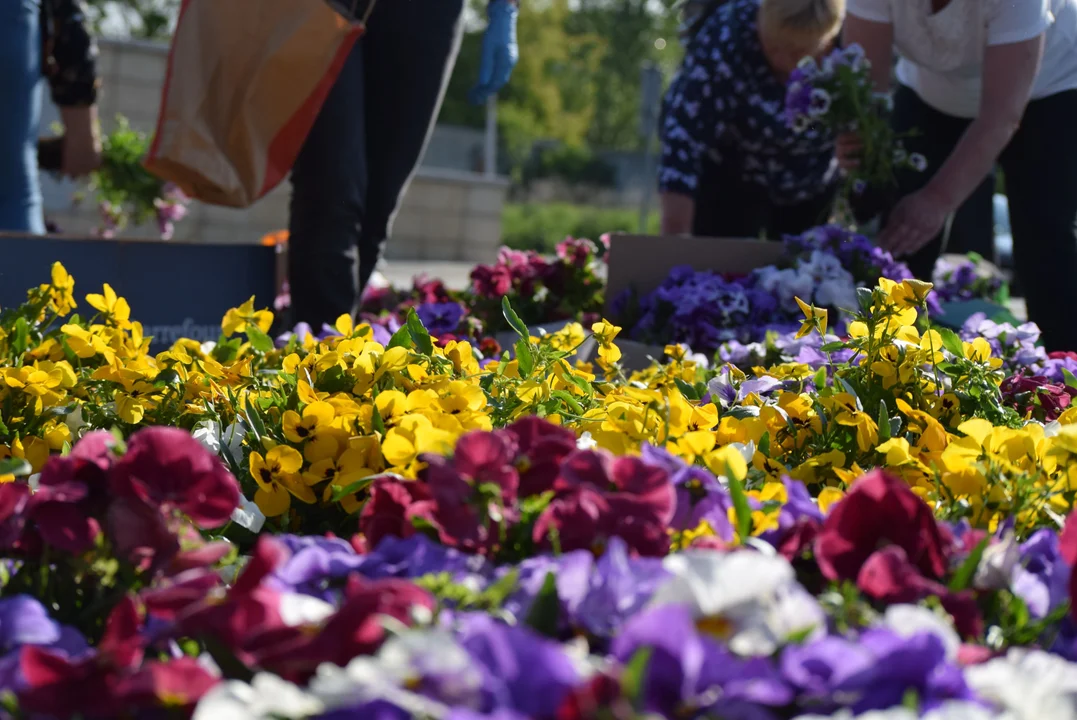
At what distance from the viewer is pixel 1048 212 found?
3113 mm

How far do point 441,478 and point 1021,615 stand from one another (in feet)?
1.49

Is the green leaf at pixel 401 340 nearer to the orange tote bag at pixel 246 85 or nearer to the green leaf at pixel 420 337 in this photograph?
the green leaf at pixel 420 337

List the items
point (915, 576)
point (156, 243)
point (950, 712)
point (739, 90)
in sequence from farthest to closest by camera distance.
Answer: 1. point (739, 90)
2. point (156, 243)
3. point (915, 576)
4. point (950, 712)

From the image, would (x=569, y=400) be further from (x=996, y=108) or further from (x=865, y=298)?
(x=996, y=108)

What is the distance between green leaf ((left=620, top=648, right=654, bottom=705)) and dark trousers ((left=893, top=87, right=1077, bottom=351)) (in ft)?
8.99

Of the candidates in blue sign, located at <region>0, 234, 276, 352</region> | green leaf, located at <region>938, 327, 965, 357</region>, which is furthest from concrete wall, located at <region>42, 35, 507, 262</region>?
green leaf, located at <region>938, 327, 965, 357</region>

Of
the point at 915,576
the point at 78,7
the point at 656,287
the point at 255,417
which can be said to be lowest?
the point at 656,287

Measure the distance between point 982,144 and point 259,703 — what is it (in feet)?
8.93

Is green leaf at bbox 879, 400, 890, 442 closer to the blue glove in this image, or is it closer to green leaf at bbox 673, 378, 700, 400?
green leaf at bbox 673, 378, 700, 400

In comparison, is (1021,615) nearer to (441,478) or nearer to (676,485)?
(676,485)

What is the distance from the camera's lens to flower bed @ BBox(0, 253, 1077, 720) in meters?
0.69

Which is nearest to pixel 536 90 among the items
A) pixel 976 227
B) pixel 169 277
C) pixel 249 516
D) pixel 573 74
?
pixel 573 74

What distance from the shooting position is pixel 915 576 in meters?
0.87

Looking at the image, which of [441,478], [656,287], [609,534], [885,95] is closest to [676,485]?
[609,534]
